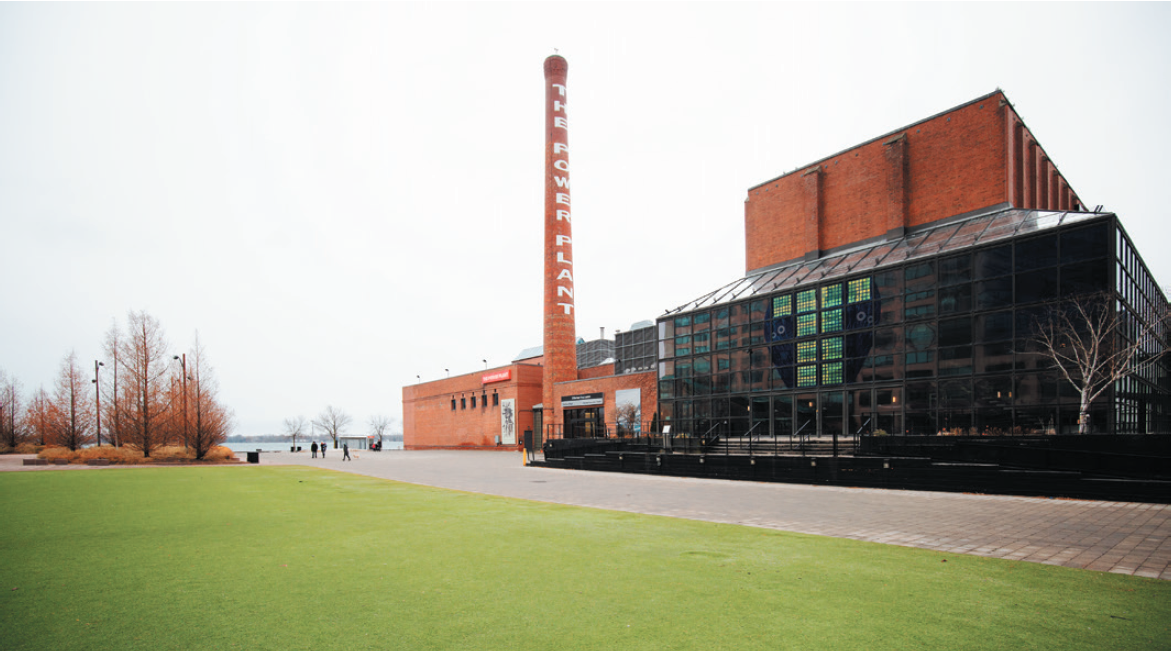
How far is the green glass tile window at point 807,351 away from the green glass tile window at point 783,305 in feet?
5.94

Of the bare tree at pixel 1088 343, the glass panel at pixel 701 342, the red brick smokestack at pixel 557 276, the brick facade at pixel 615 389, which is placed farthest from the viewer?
the red brick smokestack at pixel 557 276

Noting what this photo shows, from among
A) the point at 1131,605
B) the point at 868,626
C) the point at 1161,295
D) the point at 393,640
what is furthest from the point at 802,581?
the point at 1161,295

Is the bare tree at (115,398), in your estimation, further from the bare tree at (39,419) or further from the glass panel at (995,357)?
the glass panel at (995,357)

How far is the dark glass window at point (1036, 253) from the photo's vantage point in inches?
822

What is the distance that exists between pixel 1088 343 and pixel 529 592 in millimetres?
22360

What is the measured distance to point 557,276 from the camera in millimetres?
48375

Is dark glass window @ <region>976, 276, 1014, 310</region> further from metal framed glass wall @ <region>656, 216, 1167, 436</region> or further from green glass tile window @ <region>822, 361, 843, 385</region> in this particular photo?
green glass tile window @ <region>822, 361, 843, 385</region>

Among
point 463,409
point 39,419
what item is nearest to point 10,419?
point 39,419

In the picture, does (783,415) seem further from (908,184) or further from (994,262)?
(908,184)

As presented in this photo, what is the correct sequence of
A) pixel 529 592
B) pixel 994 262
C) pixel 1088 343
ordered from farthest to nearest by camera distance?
pixel 994 262 → pixel 1088 343 → pixel 529 592

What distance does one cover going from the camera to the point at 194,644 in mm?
3861

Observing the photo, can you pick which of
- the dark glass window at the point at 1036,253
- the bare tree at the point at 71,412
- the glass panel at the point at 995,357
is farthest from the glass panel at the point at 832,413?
the bare tree at the point at 71,412

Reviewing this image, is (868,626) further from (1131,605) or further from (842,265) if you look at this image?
(842,265)

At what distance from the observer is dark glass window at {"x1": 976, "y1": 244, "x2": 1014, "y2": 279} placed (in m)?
22.0
